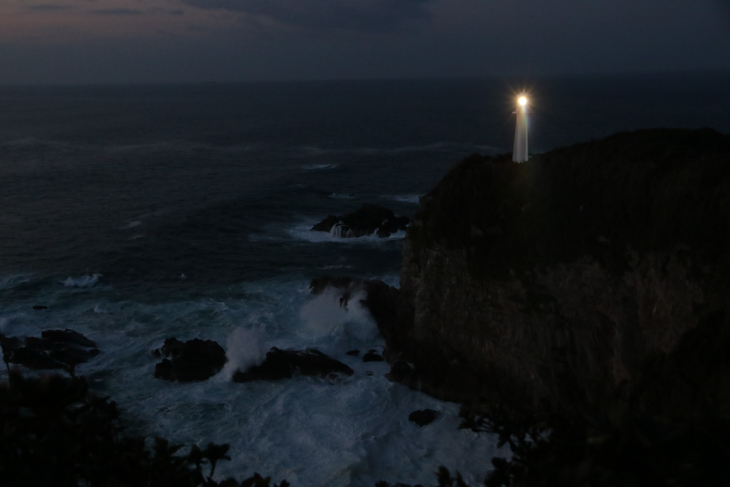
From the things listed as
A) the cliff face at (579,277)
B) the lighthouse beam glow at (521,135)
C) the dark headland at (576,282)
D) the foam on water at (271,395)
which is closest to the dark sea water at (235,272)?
the foam on water at (271,395)

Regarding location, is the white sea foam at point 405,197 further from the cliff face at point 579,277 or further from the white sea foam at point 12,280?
the white sea foam at point 12,280

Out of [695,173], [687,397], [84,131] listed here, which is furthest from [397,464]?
[84,131]

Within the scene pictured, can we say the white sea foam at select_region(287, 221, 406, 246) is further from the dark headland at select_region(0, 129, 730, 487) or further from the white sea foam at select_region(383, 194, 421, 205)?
the dark headland at select_region(0, 129, 730, 487)

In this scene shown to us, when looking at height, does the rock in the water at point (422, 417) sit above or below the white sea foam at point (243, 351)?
below

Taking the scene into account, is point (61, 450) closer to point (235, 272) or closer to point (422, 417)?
point (422, 417)

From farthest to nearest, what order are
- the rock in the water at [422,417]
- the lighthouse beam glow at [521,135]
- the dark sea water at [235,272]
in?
the lighthouse beam glow at [521,135] < the rock in the water at [422,417] < the dark sea water at [235,272]

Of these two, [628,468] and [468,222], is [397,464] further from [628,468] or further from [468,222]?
[628,468]

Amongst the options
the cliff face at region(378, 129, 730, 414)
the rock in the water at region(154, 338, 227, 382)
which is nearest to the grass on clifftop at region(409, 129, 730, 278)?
the cliff face at region(378, 129, 730, 414)
